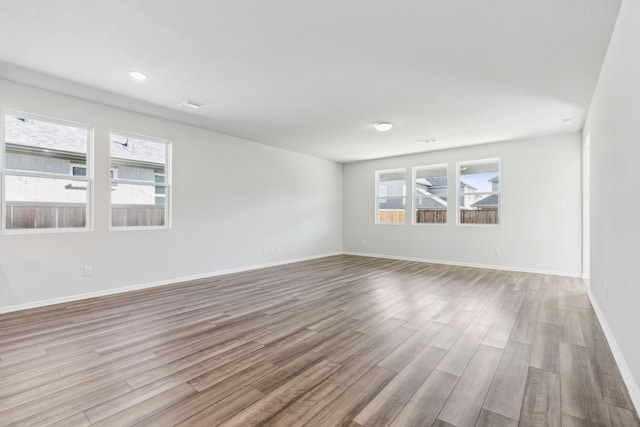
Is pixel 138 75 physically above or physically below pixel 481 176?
above

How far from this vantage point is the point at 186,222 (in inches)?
196

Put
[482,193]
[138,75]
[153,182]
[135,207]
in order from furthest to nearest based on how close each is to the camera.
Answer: [482,193] → [153,182] → [135,207] → [138,75]

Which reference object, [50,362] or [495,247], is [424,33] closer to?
[50,362]

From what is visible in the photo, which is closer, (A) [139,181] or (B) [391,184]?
(A) [139,181]

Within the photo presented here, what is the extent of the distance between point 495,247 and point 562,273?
1.14m

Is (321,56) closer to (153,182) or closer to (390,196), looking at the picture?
(153,182)

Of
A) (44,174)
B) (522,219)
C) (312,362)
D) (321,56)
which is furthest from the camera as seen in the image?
(522,219)

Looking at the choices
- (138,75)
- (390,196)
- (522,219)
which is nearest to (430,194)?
(390,196)

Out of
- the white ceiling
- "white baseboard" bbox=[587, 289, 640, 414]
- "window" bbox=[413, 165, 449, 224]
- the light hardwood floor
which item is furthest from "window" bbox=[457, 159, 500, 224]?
"white baseboard" bbox=[587, 289, 640, 414]

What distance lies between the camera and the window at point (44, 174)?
3.47 metres

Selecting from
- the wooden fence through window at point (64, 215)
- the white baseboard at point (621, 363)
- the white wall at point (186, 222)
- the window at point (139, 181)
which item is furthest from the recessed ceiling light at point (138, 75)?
the white baseboard at point (621, 363)

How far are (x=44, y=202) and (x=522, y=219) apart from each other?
7748mm

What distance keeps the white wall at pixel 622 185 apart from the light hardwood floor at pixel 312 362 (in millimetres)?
339

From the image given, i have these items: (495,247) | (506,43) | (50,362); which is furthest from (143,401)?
(495,247)
